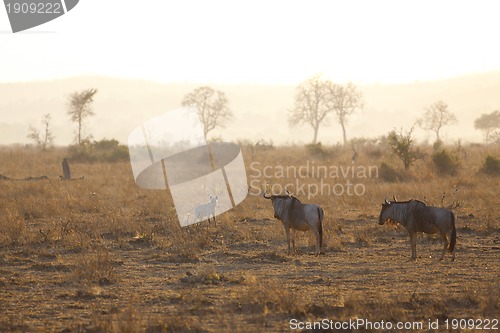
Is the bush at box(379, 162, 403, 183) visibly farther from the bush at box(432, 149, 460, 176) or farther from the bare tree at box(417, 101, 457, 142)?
the bare tree at box(417, 101, 457, 142)

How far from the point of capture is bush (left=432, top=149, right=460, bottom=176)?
28391 millimetres

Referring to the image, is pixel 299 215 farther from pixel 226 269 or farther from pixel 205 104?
pixel 205 104

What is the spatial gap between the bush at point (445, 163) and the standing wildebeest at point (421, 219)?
16161mm

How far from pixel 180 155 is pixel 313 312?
33748mm

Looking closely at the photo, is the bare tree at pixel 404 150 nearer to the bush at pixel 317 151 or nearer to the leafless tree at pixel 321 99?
the bush at pixel 317 151

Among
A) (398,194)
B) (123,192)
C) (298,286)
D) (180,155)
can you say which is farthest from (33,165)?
(298,286)

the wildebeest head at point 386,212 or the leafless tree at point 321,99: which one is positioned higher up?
the leafless tree at point 321,99

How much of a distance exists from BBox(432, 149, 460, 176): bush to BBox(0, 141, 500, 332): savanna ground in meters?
7.44

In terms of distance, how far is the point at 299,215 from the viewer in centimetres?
1291

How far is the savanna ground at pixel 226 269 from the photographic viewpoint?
860cm

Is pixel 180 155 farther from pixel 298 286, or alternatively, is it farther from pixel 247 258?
pixel 298 286

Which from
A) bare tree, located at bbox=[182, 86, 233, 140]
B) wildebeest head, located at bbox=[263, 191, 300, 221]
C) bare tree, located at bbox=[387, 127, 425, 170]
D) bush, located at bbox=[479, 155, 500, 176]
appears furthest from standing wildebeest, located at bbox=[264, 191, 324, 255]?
bare tree, located at bbox=[182, 86, 233, 140]

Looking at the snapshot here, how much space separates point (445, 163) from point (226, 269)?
1890 cm

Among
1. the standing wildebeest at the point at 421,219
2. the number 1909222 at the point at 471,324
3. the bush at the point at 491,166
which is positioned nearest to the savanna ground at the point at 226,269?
the number 1909222 at the point at 471,324
